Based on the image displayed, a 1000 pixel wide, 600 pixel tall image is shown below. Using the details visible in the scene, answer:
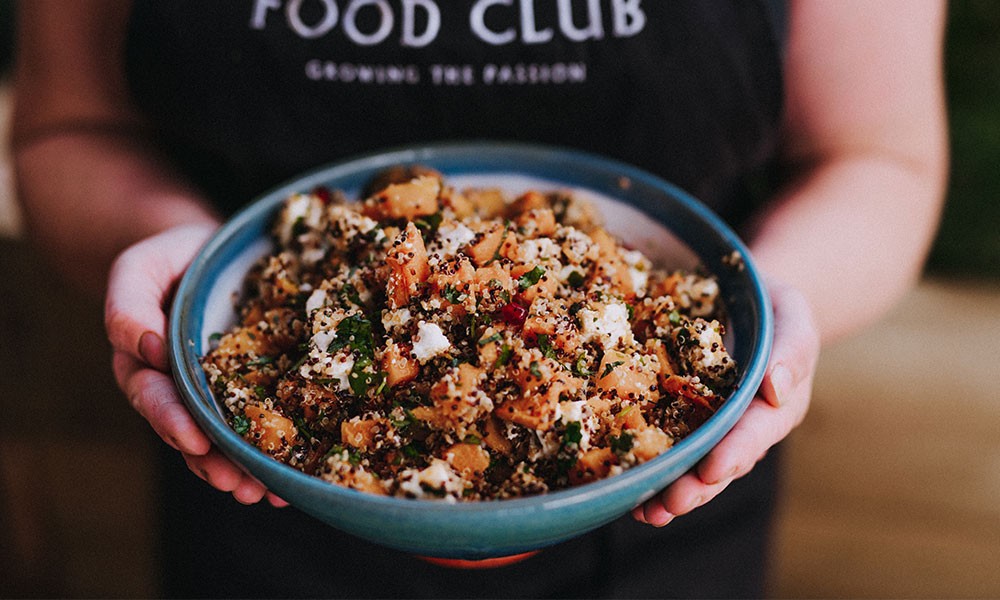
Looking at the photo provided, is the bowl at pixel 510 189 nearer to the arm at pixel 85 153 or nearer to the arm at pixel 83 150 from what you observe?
the arm at pixel 85 153

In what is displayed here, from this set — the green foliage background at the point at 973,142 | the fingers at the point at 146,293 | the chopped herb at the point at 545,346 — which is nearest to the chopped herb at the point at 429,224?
the chopped herb at the point at 545,346

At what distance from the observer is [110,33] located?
133cm

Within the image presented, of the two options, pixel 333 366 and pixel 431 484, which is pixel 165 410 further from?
pixel 431 484

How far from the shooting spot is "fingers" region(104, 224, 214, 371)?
0.94 meters

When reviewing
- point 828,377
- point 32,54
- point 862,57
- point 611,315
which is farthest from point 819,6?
point 32,54

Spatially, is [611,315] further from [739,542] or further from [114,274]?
[739,542]

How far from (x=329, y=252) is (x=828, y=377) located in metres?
1.40

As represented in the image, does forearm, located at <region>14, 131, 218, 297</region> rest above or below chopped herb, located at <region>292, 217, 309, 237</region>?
below

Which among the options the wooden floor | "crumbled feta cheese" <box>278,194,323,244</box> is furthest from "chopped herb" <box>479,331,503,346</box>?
the wooden floor

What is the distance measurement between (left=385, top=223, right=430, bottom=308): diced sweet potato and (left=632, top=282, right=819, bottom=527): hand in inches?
13.1

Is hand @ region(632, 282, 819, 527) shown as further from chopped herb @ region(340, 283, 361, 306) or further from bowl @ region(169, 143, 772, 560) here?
chopped herb @ region(340, 283, 361, 306)

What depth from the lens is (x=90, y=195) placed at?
139 centimetres

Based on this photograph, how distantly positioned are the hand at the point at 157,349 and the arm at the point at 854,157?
78 cm

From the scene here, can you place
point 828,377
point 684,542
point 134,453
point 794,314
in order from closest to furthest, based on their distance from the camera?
1. point 794,314
2. point 684,542
3. point 828,377
4. point 134,453
